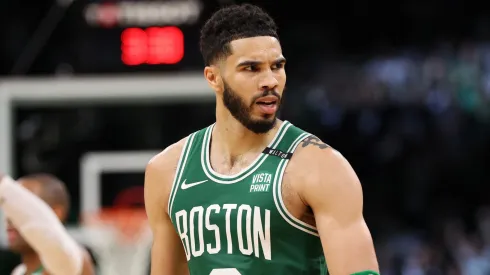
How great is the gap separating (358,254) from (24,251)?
2278mm

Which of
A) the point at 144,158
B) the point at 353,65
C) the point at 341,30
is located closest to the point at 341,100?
the point at 353,65

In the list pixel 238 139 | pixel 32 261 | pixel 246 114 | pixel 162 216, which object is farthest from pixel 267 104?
pixel 32 261

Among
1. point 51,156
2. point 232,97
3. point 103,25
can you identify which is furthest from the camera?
point 51,156

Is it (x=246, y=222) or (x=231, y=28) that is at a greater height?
(x=231, y=28)

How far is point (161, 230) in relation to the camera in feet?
13.1

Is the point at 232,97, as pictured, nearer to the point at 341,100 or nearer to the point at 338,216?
the point at 338,216

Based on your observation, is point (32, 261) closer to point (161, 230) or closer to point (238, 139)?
point (161, 230)

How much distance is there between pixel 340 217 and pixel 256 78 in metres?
0.59

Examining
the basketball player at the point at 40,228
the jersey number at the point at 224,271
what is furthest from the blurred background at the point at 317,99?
the jersey number at the point at 224,271

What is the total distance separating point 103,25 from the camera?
959 cm

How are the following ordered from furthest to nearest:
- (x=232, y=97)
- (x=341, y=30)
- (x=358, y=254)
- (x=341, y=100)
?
(x=341, y=30), (x=341, y=100), (x=232, y=97), (x=358, y=254)

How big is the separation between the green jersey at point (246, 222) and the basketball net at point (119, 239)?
5.92m

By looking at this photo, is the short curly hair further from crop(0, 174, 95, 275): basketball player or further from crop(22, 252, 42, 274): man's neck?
crop(22, 252, 42, 274): man's neck

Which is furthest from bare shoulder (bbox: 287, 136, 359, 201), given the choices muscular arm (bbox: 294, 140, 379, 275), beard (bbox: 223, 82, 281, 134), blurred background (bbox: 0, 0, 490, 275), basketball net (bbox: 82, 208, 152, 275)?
basketball net (bbox: 82, 208, 152, 275)
